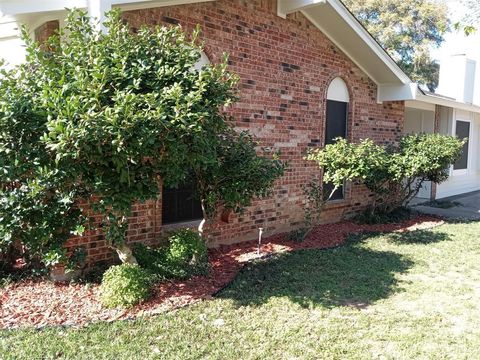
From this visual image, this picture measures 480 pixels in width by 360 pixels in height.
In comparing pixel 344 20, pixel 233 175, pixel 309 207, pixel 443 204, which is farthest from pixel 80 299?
pixel 443 204

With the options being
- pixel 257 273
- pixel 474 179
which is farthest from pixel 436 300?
pixel 474 179

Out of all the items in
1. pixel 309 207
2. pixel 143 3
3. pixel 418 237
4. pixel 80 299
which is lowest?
pixel 418 237

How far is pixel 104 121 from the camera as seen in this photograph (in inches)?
143

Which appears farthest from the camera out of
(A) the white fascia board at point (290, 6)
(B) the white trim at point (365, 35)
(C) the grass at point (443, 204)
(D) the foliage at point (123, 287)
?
(C) the grass at point (443, 204)

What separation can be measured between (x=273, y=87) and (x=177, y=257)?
3621 mm

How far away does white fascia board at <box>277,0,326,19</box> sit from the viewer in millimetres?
7270

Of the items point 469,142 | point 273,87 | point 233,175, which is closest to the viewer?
point 233,175

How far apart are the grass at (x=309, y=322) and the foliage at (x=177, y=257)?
523 millimetres

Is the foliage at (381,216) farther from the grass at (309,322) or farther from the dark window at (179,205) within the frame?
the dark window at (179,205)

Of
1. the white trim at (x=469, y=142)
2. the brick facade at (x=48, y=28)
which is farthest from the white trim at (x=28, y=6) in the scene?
the white trim at (x=469, y=142)

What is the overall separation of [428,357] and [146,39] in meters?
3.98

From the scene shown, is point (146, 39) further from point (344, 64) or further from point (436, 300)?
point (344, 64)

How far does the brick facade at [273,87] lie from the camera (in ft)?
20.0

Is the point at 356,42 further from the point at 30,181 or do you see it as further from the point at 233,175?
the point at 30,181
